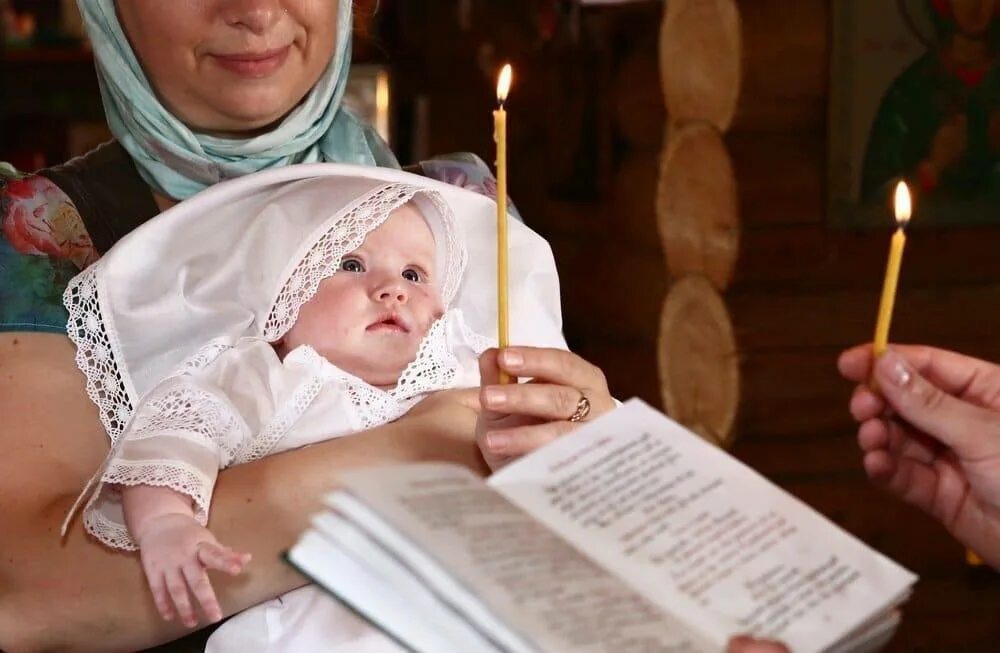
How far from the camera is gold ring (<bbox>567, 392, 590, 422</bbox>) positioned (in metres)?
1.29

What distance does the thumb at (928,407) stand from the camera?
109cm

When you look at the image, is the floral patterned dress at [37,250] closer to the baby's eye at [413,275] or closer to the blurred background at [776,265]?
the baby's eye at [413,275]

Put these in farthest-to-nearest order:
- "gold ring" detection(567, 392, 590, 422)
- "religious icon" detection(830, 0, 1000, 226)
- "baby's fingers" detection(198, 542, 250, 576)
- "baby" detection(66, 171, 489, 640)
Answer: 1. "religious icon" detection(830, 0, 1000, 226)
2. "baby" detection(66, 171, 489, 640)
3. "gold ring" detection(567, 392, 590, 422)
4. "baby's fingers" detection(198, 542, 250, 576)

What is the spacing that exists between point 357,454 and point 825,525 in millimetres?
600

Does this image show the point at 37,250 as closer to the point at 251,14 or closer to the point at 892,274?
the point at 251,14

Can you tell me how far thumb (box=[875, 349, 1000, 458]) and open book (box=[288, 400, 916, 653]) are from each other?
158mm

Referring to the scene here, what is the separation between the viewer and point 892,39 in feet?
8.69

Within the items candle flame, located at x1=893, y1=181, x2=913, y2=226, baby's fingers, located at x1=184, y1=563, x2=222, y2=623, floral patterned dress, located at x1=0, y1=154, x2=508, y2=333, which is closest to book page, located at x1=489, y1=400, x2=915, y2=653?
candle flame, located at x1=893, y1=181, x2=913, y2=226

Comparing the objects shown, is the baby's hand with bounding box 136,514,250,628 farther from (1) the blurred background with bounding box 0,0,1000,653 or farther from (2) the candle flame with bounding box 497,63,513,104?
(1) the blurred background with bounding box 0,0,1000,653

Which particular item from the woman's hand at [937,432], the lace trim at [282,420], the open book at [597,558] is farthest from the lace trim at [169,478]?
the woman's hand at [937,432]

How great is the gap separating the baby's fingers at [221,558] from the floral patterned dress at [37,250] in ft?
1.44

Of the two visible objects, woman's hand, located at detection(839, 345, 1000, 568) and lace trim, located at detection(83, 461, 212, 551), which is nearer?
woman's hand, located at detection(839, 345, 1000, 568)

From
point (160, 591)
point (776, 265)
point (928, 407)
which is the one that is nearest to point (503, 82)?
point (928, 407)

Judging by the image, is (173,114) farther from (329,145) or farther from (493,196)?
(493,196)
